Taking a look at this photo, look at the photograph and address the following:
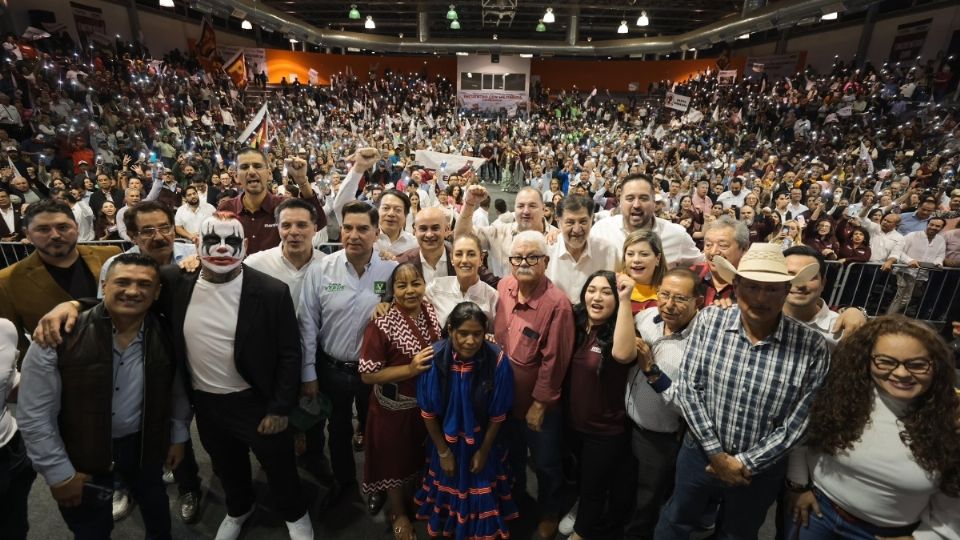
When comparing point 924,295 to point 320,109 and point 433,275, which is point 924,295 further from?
point 320,109

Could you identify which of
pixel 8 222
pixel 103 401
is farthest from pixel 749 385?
pixel 8 222

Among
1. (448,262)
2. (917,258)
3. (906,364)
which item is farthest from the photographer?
(917,258)

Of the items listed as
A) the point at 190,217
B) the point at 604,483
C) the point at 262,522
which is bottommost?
the point at 262,522

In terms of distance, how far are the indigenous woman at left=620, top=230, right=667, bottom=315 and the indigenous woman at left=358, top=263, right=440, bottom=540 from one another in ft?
3.72

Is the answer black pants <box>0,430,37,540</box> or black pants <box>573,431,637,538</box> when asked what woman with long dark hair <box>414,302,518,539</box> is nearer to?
black pants <box>573,431,637,538</box>

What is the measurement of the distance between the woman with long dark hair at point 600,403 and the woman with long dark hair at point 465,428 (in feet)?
1.28

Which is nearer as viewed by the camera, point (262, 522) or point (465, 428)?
point (465, 428)

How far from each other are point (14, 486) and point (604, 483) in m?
2.74

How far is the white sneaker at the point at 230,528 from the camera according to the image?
8.41 ft

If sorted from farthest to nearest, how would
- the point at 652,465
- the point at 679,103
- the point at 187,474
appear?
1. the point at 679,103
2. the point at 187,474
3. the point at 652,465

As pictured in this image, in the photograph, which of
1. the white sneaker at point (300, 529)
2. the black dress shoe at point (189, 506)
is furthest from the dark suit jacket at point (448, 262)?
the black dress shoe at point (189, 506)

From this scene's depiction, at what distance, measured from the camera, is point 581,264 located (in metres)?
2.98

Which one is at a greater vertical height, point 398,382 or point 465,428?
point 398,382

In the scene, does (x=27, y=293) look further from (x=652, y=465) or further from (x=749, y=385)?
(x=749, y=385)
